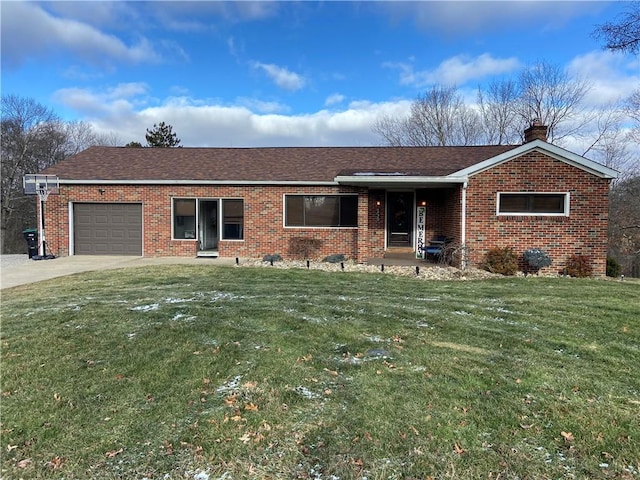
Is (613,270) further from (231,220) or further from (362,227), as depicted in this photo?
(231,220)

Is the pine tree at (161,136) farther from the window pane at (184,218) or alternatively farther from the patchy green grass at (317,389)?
the patchy green grass at (317,389)

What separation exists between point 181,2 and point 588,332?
36.1 feet

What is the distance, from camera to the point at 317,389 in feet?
12.0

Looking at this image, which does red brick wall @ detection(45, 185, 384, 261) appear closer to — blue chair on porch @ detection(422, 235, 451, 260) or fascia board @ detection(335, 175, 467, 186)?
fascia board @ detection(335, 175, 467, 186)

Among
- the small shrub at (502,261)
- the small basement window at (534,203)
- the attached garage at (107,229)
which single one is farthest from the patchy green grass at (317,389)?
the attached garage at (107,229)

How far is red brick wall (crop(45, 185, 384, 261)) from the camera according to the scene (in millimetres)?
14008

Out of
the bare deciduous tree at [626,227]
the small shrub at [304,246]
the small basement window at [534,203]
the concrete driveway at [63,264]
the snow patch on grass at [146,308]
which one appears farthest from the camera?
the bare deciduous tree at [626,227]

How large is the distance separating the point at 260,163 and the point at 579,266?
11.1 m

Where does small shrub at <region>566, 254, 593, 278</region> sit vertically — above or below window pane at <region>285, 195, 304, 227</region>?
below

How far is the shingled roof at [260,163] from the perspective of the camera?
14273 mm

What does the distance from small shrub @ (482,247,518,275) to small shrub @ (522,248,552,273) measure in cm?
37

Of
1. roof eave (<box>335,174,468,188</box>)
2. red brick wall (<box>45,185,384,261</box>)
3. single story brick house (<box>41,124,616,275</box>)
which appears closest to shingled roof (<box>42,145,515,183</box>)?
single story brick house (<box>41,124,616,275</box>)

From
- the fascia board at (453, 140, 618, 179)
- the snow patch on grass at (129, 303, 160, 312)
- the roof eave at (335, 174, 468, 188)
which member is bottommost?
the snow patch on grass at (129, 303, 160, 312)

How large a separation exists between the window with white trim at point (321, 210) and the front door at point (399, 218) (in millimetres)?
1614
